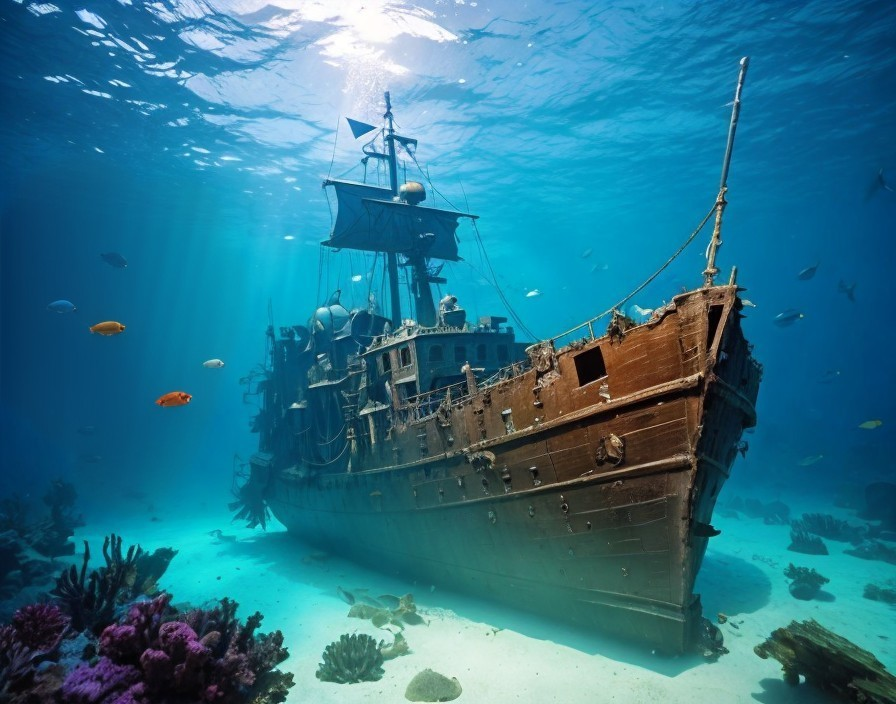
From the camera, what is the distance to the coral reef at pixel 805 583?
11734 millimetres

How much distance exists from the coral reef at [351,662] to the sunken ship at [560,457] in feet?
10.6

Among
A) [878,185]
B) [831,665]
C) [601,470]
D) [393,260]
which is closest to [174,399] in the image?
[601,470]

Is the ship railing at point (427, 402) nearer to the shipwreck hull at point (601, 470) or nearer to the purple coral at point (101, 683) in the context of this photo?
the shipwreck hull at point (601, 470)

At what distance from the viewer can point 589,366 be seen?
7.93m

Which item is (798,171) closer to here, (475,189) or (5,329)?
(475,189)

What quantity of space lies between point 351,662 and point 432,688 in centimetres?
204

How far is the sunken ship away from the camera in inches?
269

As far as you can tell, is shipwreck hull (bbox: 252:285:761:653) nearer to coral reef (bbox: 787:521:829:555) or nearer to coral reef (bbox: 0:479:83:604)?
coral reef (bbox: 0:479:83:604)

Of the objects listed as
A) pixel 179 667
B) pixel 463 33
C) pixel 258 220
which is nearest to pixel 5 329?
pixel 258 220

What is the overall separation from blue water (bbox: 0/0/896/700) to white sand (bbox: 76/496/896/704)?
175 inches

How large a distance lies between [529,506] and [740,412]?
15.1 feet

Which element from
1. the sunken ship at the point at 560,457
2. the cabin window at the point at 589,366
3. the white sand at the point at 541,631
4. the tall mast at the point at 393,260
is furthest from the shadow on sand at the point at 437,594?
the tall mast at the point at 393,260

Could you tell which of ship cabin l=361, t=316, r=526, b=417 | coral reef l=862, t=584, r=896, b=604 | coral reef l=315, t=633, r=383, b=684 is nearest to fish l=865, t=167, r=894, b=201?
coral reef l=862, t=584, r=896, b=604

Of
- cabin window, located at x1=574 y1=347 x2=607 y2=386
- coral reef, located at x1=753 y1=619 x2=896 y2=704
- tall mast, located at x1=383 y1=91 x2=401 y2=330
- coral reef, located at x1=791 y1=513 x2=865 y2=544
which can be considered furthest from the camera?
tall mast, located at x1=383 y1=91 x2=401 y2=330
